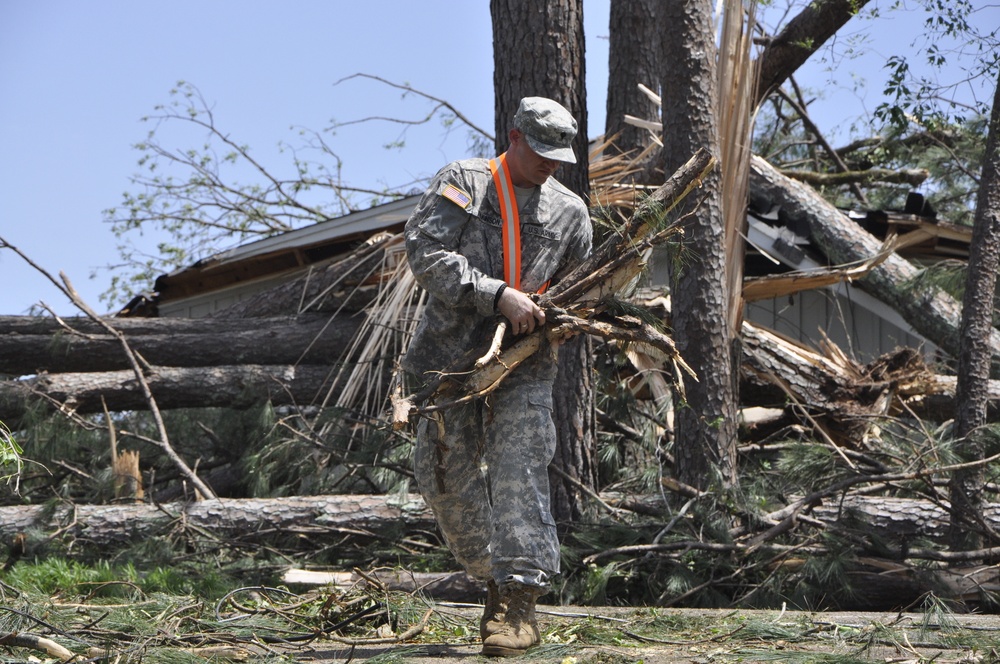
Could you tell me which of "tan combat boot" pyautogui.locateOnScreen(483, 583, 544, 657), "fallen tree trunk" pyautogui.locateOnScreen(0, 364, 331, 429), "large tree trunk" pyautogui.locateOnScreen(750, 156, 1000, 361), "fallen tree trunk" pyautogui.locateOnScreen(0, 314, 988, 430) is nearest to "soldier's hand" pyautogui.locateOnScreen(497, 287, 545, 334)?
"tan combat boot" pyautogui.locateOnScreen(483, 583, 544, 657)

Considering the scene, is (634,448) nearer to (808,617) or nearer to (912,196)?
(808,617)

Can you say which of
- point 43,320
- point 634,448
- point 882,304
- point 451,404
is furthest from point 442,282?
point 882,304

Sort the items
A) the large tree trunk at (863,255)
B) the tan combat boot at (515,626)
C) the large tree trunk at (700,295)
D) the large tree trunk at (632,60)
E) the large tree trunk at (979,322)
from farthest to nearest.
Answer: the large tree trunk at (632,60)
the large tree trunk at (863,255)
the large tree trunk at (700,295)
the large tree trunk at (979,322)
the tan combat boot at (515,626)

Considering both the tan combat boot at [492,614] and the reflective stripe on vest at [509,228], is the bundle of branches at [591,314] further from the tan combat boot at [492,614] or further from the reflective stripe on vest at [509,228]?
the tan combat boot at [492,614]

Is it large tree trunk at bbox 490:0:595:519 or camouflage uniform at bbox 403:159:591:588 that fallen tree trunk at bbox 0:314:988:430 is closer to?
large tree trunk at bbox 490:0:595:519

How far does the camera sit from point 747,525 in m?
6.04

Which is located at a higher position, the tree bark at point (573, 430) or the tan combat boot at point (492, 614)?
the tree bark at point (573, 430)

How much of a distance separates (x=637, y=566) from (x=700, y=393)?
1.18 m

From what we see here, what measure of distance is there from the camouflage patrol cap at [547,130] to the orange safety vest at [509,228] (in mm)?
200

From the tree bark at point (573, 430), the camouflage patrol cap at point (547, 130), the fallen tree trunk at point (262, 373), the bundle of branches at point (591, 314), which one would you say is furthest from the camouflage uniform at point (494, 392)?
the fallen tree trunk at point (262, 373)

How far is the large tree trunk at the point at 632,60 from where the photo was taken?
9.81 metres

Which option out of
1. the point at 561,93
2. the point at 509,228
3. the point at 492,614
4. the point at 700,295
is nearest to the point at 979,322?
the point at 700,295

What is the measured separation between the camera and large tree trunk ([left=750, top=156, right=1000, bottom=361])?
862 centimetres

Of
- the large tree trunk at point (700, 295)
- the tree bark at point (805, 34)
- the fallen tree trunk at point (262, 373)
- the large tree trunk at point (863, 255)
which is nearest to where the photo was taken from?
the large tree trunk at point (700, 295)
